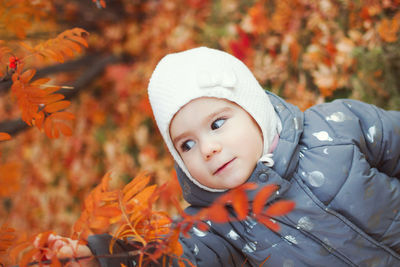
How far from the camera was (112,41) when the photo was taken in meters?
3.40

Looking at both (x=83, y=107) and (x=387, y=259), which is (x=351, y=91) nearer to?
(x=387, y=259)

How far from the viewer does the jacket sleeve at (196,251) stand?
1.03m

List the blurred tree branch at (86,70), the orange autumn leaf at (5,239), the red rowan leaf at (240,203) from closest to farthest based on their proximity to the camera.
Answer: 1. the red rowan leaf at (240,203)
2. the orange autumn leaf at (5,239)
3. the blurred tree branch at (86,70)

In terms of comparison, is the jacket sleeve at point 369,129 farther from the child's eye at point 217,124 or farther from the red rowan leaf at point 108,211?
the red rowan leaf at point 108,211

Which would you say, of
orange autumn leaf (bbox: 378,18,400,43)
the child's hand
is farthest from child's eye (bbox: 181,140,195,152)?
orange autumn leaf (bbox: 378,18,400,43)

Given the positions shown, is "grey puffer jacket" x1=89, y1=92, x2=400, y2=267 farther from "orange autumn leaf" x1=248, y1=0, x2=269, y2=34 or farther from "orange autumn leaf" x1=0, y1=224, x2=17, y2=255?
"orange autumn leaf" x1=248, y1=0, x2=269, y2=34

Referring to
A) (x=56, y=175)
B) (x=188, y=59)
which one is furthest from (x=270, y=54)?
(x=56, y=175)

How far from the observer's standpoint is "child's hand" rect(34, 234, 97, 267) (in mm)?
919

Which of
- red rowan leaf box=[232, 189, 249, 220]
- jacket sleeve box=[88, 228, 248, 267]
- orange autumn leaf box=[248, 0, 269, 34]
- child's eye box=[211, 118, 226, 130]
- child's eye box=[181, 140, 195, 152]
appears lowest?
jacket sleeve box=[88, 228, 248, 267]

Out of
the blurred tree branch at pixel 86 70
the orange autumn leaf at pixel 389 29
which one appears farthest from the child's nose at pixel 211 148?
the blurred tree branch at pixel 86 70

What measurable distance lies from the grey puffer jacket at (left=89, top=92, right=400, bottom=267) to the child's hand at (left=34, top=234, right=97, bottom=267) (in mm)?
320

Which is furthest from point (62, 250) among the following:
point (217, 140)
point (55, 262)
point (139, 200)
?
point (217, 140)

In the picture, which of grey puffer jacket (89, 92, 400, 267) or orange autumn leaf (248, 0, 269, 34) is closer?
grey puffer jacket (89, 92, 400, 267)

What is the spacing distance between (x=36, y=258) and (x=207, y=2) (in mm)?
2426
